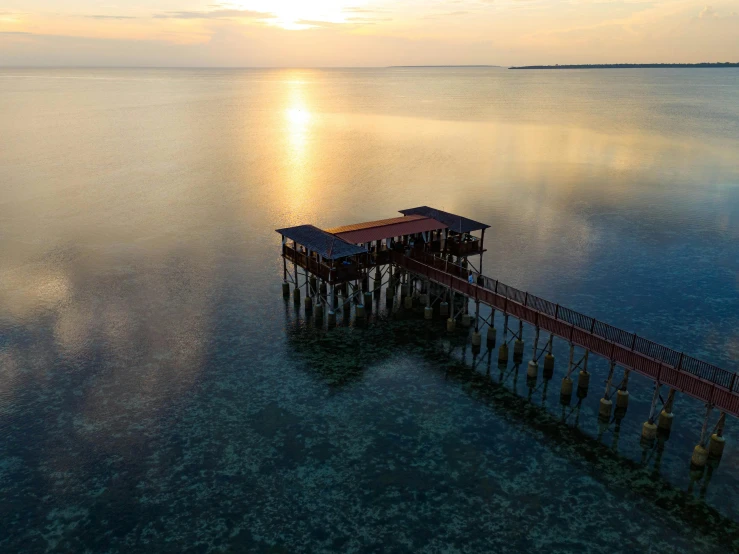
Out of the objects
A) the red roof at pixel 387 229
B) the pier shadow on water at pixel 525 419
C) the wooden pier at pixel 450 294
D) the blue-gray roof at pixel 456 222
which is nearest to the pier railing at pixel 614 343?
the wooden pier at pixel 450 294

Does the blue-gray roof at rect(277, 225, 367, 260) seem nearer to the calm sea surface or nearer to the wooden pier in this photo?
the wooden pier

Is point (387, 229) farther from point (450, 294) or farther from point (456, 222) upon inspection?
point (450, 294)

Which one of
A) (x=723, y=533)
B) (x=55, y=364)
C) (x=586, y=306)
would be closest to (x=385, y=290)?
(x=586, y=306)

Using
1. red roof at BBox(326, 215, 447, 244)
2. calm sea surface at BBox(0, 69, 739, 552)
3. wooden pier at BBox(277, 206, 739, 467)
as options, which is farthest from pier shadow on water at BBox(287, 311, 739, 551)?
red roof at BBox(326, 215, 447, 244)

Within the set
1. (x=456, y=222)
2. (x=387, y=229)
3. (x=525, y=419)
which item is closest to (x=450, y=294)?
(x=456, y=222)

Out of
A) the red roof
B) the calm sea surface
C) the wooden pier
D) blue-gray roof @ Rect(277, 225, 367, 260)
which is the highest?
the red roof
